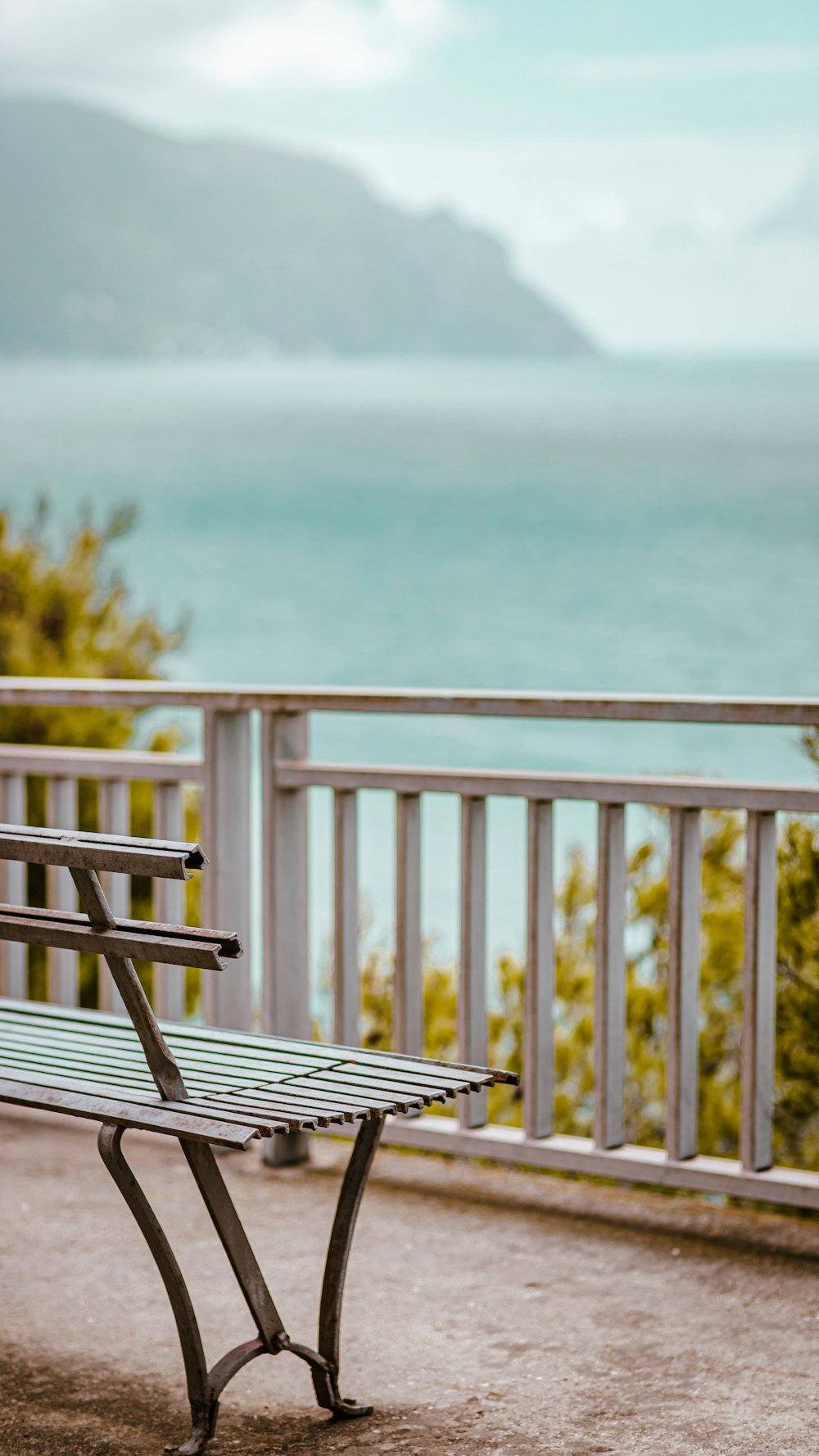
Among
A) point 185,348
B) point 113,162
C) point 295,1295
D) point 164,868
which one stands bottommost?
point 295,1295

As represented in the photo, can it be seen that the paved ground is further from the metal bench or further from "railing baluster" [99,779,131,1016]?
"railing baluster" [99,779,131,1016]

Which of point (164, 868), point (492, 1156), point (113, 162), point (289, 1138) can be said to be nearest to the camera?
point (164, 868)

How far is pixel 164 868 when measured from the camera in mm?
2277

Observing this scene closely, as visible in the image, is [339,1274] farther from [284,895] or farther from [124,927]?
[284,895]

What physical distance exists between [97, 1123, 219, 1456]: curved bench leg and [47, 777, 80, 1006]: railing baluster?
6.05 feet

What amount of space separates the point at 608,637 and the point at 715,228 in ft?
57.8

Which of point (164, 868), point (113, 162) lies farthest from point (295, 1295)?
point (113, 162)

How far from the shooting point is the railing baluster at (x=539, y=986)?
3654mm

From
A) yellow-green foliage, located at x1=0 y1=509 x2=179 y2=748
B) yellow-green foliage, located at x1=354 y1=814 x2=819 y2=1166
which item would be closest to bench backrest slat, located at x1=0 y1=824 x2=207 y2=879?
yellow-green foliage, located at x1=354 y1=814 x2=819 y2=1166

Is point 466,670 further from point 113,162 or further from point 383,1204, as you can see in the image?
point 383,1204

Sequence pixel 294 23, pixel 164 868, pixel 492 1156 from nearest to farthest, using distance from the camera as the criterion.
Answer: pixel 164 868 → pixel 492 1156 → pixel 294 23

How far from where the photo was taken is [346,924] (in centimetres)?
399

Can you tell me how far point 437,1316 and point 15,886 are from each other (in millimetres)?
1883

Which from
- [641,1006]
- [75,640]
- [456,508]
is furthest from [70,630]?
[456,508]
